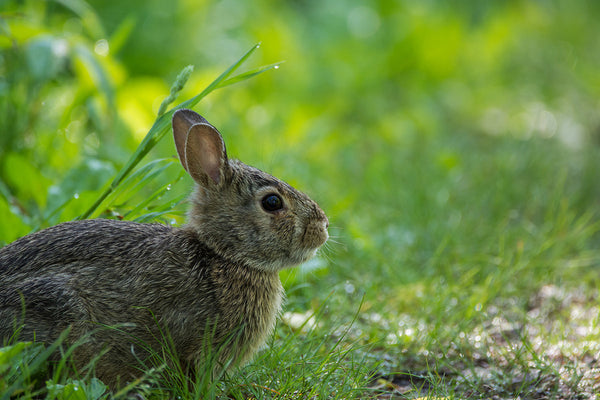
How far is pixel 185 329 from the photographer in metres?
2.78

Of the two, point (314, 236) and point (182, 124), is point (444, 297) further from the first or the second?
point (182, 124)

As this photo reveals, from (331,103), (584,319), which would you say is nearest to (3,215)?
(584,319)

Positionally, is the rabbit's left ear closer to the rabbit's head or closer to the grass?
the rabbit's head

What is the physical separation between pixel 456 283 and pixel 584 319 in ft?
2.16

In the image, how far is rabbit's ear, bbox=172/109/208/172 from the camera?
9.90 feet

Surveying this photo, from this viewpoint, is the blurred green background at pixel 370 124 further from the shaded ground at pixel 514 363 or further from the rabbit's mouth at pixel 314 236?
the rabbit's mouth at pixel 314 236

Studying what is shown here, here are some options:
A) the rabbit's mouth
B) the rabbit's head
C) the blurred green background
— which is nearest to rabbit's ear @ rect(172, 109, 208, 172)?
the rabbit's head

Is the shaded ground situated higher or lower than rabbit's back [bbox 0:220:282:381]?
higher

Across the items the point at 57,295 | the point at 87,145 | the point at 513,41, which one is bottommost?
the point at 57,295

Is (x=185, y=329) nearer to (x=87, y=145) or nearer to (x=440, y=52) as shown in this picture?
(x=87, y=145)

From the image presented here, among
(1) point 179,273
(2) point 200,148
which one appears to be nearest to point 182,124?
(2) point 200,148

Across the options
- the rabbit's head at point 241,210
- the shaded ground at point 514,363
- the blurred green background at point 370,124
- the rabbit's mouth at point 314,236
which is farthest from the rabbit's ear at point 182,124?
the shaded ground at point 514,363

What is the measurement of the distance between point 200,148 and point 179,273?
1.71ft

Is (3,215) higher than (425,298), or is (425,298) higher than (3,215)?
(425,298)
